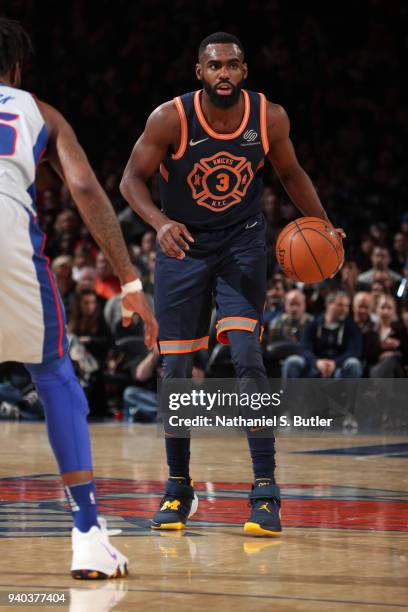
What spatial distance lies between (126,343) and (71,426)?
6.82m

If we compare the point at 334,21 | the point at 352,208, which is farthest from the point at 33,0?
the point at 352,208

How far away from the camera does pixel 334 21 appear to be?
51.2ft

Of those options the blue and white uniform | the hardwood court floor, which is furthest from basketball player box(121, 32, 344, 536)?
the blue and white uniform

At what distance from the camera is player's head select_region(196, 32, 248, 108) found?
4723 mm

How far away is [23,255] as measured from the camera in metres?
3.35

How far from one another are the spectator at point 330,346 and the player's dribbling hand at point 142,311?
20.6 feet

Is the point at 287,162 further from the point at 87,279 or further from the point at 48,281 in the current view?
the point at 87,279

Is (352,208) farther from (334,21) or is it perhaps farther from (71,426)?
(71,426)

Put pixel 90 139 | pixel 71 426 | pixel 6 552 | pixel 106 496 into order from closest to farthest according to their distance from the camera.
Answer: pixel 71 426 < pixel 6 552 < pixel 106 496 < pixel 90 139

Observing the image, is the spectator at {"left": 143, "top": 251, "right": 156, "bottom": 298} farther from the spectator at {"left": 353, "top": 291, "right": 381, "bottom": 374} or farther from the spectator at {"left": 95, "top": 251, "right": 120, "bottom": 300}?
the spectator at {"left": 353, "top": 291, "right": 381, "bottom": 374}

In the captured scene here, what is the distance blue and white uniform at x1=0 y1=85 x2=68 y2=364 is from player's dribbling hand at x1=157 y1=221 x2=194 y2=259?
4.05ft

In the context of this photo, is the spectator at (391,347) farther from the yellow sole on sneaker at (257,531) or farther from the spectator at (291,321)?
the yellow sole on sneaker at (257,531)

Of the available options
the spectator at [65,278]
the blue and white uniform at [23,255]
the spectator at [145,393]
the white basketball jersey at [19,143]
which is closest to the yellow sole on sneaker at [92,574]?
the blue and white uniform at [23,255]

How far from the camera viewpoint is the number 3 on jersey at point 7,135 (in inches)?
133
